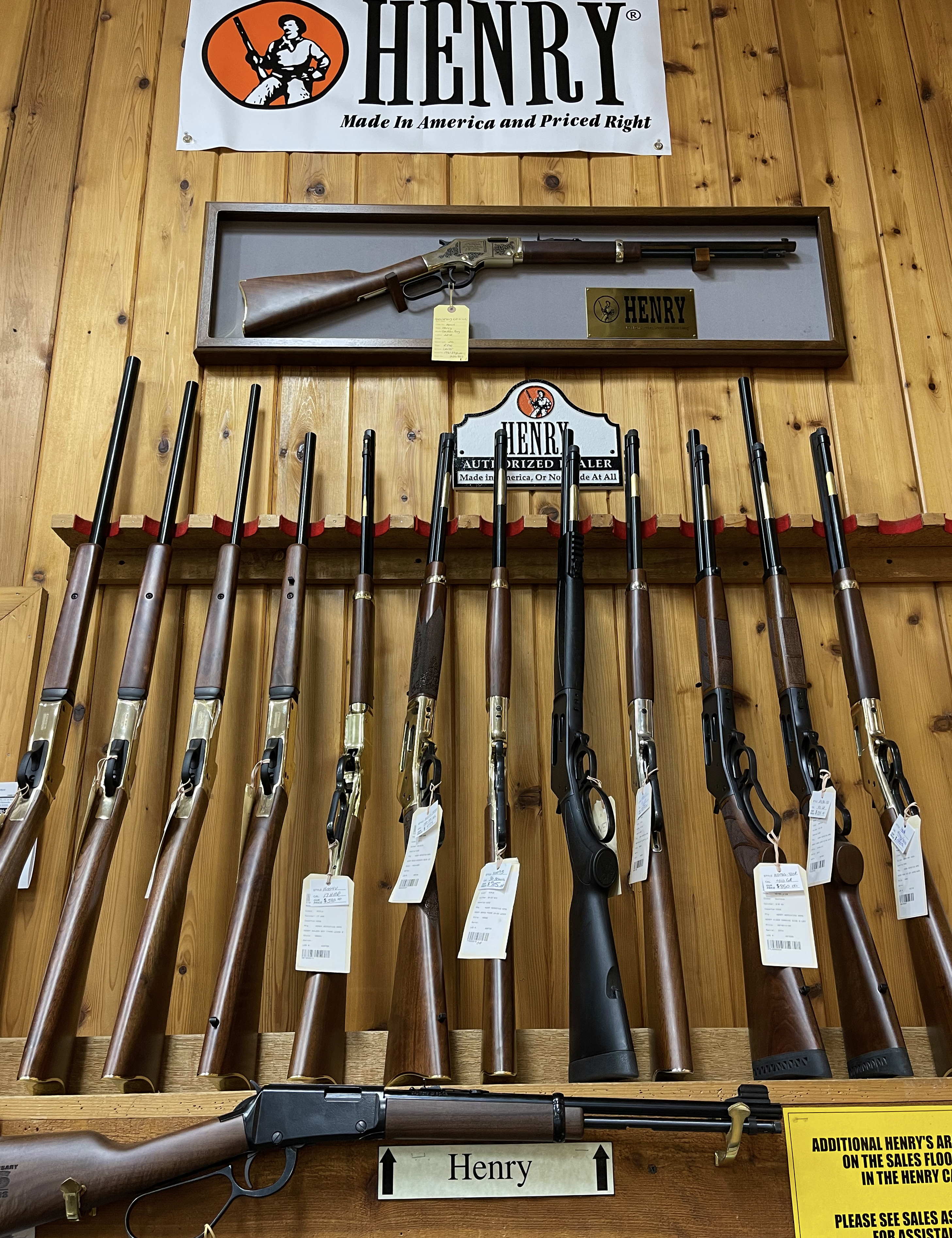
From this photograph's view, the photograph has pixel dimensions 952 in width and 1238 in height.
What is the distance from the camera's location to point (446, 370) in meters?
2.62

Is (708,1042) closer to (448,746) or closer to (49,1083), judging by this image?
(448,746)

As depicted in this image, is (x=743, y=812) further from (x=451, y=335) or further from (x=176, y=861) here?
(x=451, y=335)

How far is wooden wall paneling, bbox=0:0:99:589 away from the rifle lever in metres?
1.42

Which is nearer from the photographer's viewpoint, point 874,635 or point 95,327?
point 874,635

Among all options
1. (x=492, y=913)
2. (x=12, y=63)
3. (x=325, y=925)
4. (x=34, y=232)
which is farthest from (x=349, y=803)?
(x=12, y=63)

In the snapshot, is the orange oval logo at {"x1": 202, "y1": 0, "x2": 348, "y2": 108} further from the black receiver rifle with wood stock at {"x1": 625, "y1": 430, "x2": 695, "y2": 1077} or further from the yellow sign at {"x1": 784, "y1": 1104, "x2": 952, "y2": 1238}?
the yellow sign at {"x1": 784, "y1": 1104, "x2": 952, "y2": 1238}

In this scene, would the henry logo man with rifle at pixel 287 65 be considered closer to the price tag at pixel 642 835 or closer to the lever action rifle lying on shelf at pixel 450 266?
the lever action rifle lying on shelf at pixel 450 266

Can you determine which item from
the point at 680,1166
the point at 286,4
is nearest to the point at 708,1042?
the point at 680,1166

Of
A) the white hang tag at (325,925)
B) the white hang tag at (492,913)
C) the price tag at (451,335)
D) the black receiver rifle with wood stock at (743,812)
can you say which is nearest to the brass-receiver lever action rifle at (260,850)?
the white hang tag at (325,925)

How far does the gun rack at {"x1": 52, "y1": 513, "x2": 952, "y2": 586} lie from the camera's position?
228cm

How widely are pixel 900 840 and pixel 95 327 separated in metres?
2.23

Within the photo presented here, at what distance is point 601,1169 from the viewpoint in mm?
1413

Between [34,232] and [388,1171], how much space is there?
2475 mm

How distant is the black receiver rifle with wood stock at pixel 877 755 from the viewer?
1.67 metres
